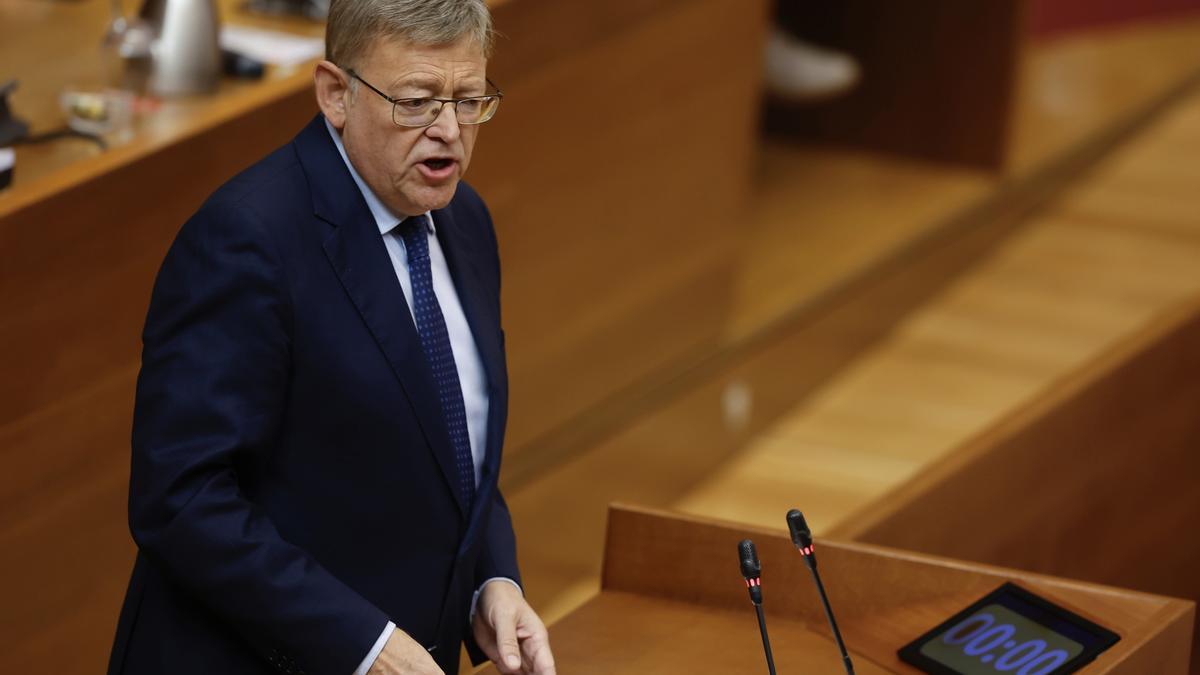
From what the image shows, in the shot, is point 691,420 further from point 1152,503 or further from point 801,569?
point 801,569

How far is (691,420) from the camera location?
1727 millimetres

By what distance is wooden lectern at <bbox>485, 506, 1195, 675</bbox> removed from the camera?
895 millimetres

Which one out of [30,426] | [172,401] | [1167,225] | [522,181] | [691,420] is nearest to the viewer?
[172,401]

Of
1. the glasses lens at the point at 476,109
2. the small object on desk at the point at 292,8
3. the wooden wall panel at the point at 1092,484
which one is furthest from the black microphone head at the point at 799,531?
the small object on desk at the point at 292,8

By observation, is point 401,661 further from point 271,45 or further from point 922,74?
point 922,74

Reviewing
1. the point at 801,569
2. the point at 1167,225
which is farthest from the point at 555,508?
the point at 1167,225

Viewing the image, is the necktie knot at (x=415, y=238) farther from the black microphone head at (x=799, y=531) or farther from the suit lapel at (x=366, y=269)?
the black microphone head at (x=799, y=531)

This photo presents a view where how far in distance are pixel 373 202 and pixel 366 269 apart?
0.11ft

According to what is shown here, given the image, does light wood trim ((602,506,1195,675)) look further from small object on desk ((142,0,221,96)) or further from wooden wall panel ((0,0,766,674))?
small object on desk ((142,0,221,96))

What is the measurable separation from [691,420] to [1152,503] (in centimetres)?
43

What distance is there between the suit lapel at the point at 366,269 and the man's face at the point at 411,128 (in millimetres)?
12

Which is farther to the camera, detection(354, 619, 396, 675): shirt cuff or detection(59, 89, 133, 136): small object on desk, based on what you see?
detection(59, 89, 133, 136): small object on desk

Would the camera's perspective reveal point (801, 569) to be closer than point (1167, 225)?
Yes

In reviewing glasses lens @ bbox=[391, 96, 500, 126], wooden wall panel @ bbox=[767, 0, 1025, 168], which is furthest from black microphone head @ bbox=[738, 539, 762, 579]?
wooden wall panel @ bbox=[767, 0, 1025, 168]
